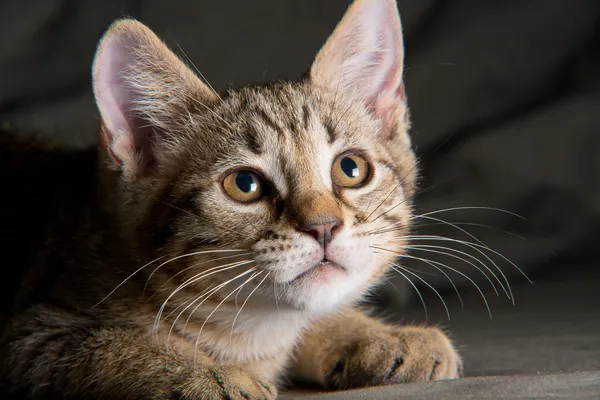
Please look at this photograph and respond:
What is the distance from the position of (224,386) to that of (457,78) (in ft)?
5.59

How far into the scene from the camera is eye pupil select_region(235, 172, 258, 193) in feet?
6.13

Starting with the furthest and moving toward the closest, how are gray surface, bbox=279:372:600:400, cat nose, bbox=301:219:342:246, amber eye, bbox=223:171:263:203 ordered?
1. amber eye, bbox=223:171:263:203
2. cat nose, bbox=301:219:342:246
3. gray surface, bbox=279:372:600:400

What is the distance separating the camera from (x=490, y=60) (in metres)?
3.08

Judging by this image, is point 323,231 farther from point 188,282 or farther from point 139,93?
point 139,93

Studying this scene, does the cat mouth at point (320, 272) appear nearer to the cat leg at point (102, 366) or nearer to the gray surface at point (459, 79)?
the cat leg at point (102, 366)

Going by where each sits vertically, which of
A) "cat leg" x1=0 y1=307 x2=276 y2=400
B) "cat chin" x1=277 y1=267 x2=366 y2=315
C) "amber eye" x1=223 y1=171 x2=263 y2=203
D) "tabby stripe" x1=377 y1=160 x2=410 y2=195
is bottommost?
"cat leg" x1=0 y1=307 x2=276 y2=400

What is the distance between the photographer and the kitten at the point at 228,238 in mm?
1782

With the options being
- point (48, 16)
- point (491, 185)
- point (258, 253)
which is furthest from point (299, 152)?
point (48, 16)

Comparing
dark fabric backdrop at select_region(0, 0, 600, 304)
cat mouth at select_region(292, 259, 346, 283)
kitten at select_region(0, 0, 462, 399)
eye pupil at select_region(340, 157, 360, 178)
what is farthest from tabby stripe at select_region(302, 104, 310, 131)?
dark fabric backdrop at select_region(0, 0, 600, 304)

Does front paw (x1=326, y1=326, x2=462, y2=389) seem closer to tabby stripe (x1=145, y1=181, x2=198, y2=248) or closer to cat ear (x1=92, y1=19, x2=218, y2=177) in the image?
tabby stripe (x1=145, y1=181, x2=198, y2=248)

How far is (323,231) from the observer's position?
1.74m

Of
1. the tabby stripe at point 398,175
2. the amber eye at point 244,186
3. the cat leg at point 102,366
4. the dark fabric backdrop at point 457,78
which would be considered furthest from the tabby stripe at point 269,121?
the dark fabric backdrop at point 457,78

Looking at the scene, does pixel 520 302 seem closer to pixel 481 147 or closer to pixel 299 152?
pixel 481 147

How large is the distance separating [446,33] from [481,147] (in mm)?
400
